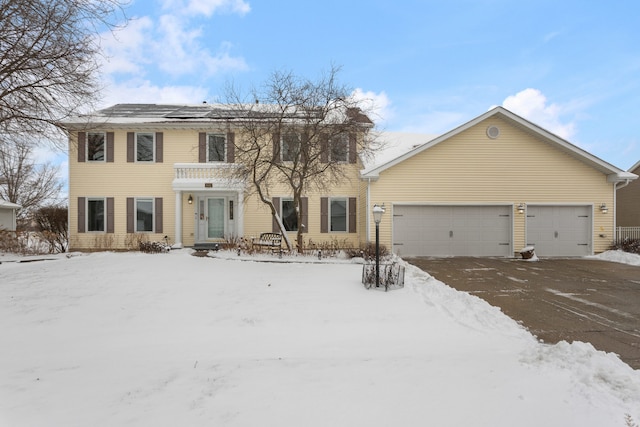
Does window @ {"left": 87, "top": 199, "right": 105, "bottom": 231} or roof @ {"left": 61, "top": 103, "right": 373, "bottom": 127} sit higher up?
roof @ {"left": 61, "top": 103, "right": 373, "bottom": 127}

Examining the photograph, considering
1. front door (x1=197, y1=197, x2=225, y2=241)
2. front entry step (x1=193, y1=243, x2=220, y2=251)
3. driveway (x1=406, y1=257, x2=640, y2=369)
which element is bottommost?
driveway (x1=406, y1=257, x2=640, y2=369)

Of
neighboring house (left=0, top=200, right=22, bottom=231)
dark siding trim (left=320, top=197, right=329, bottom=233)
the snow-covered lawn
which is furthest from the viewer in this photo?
neighboring house (left=0, top=200, right=22, bottom=231)

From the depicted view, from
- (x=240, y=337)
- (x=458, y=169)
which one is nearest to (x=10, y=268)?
(x=240, y=337)

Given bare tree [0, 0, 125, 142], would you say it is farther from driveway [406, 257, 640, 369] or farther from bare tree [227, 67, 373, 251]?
driveway [406, 257, 640, 369]

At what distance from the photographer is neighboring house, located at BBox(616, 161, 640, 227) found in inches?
696

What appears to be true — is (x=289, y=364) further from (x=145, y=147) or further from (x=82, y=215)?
(x=82, y=215)

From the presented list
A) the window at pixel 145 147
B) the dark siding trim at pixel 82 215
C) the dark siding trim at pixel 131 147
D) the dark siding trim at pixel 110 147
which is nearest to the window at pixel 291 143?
the window at pixel 145 147

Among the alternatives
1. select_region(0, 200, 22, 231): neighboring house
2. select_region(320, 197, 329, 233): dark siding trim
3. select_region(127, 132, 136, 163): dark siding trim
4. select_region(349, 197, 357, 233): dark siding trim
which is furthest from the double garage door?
select_region(0, 200, 22, 231): neighboring house

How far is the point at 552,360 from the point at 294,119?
10.1m

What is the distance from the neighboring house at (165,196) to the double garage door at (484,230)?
2423 mm

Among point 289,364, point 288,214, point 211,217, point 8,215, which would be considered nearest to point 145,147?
point 211,217

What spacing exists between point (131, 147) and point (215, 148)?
3.84 m

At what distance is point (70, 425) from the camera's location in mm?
2758

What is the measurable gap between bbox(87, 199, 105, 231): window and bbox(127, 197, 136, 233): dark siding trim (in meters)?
1.16
